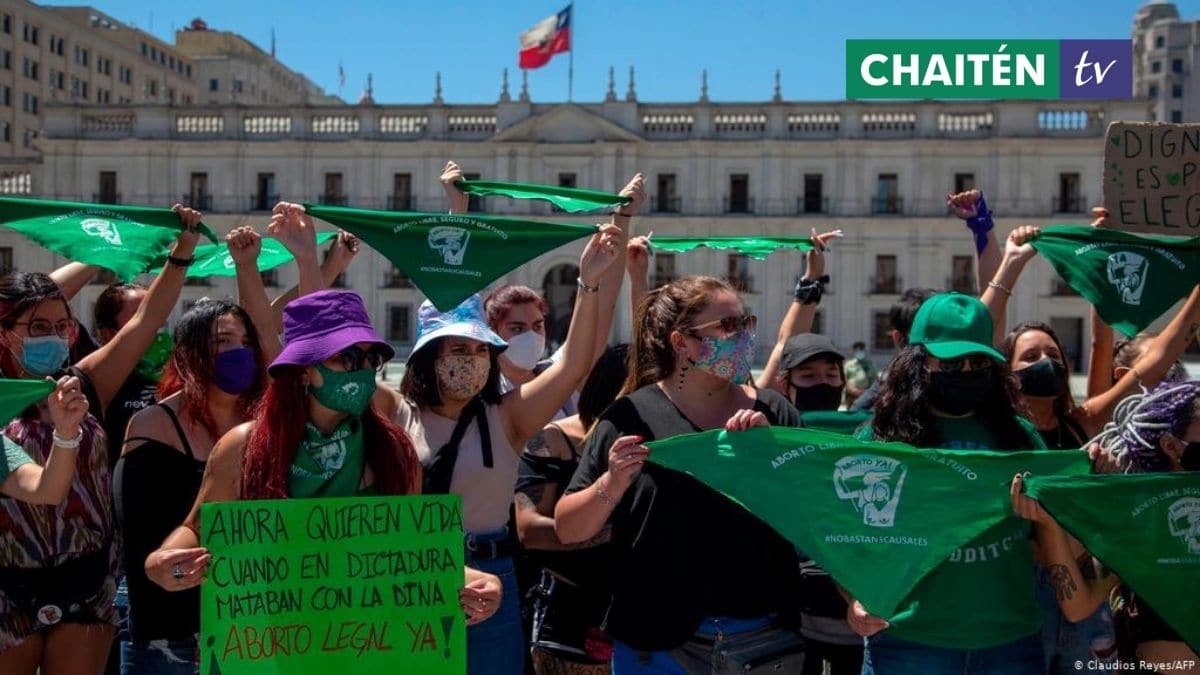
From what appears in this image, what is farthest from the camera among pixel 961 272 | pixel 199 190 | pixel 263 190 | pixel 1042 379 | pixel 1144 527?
pixel 199 190

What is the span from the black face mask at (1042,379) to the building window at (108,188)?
4724 cm

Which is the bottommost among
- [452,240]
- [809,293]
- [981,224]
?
[809,293]

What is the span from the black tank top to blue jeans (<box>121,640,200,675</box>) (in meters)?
0.03

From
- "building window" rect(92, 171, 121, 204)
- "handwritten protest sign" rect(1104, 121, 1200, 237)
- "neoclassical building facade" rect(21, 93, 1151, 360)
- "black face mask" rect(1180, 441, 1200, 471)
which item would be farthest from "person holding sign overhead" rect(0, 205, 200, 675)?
"building window" rect(92, 171, 121, 204)

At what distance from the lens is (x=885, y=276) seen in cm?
4394

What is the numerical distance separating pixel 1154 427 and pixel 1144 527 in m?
0.31

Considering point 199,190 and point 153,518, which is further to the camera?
point 199,190

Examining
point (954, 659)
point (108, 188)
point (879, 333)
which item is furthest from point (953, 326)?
point (108, 188)

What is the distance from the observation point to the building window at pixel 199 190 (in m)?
46.6

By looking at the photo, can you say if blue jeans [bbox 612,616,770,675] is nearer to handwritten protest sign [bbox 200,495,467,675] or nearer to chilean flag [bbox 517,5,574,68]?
handwritten protest sign [bbox 200,495,467,675]

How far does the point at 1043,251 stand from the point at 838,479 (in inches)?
72.5

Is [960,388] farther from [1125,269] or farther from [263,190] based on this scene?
[263,190]

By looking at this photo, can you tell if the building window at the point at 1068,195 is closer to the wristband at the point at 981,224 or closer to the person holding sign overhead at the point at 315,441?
the wristband at the point at 981,224

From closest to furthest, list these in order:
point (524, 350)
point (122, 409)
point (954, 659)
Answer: point (954, 659), point (122, 409), point (524, 350)
